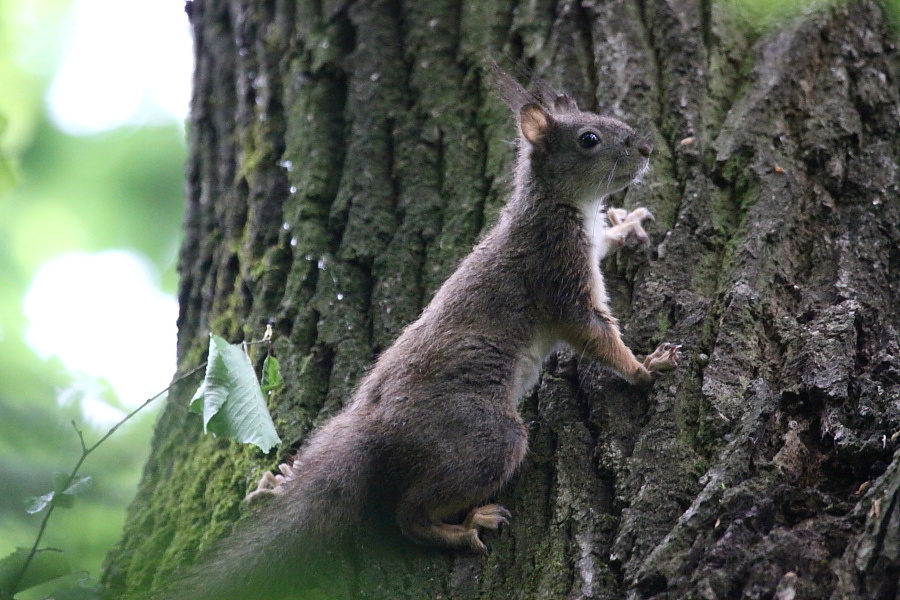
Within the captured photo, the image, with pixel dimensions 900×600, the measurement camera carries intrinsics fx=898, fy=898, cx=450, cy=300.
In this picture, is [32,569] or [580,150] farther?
[580,150]

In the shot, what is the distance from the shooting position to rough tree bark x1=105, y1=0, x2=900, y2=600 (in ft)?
10.4

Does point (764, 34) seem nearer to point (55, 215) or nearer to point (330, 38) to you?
point (330, 38)

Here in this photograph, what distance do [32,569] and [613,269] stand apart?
3115 millimetres

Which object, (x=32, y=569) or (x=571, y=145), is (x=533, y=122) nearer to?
(x=571, y=145)

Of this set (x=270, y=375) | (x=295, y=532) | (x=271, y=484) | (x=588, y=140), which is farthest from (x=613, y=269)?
(x=295, y=532)

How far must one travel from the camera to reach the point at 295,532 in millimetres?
3641

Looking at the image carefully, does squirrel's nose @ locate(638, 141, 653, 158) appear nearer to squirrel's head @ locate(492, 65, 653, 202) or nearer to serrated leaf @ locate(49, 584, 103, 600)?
squirrel's head @ locate(492, 65, 653, 202)

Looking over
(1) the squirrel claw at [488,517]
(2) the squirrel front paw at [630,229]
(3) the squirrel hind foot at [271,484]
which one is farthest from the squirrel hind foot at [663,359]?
(3) the squirrel hind foot at [271,484]

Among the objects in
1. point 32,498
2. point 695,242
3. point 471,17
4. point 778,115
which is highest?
point 471,17

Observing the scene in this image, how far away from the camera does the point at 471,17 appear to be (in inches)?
219

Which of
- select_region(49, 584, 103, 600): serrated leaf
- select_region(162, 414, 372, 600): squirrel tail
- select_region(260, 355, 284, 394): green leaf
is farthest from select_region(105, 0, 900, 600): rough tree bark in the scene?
select_region(49, 584, 103, 600): serrated leaf

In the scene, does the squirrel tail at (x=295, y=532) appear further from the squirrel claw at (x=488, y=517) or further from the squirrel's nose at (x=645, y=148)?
the squirrel's nose at (x=645, y=148)

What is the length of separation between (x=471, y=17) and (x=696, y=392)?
2.94 m

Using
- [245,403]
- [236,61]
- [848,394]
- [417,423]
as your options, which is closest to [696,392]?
[848,394]
